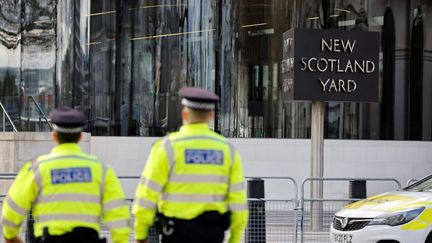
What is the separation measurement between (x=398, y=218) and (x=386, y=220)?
0.49 ft

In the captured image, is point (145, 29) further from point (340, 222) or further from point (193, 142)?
point (193, 142)

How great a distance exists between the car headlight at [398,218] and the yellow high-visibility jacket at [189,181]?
4.80 metres

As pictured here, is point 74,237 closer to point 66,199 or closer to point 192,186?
point 66,199

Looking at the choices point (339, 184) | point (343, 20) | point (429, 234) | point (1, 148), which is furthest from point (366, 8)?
point (429, 234)

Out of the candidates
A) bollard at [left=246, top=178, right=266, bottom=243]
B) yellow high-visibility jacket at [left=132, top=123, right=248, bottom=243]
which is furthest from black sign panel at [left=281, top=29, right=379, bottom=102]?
yellow high-visibility jacket at [left=132, top=123, right=248, bottom=243]

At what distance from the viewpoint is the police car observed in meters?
9.80

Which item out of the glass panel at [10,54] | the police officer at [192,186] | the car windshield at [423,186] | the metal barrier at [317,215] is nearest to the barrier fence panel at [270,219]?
the metal barrier at [317,215]

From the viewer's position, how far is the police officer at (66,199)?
539 centimetres

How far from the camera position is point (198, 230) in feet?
17.3

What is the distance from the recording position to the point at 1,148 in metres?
14.9

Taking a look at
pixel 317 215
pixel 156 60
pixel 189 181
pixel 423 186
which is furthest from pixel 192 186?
pixel 156 60

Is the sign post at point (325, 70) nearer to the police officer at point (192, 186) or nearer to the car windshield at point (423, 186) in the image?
the car windshield at point (423, 186)

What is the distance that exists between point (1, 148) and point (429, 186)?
7.65m

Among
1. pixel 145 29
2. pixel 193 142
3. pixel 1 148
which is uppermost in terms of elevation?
pixel 145 29
